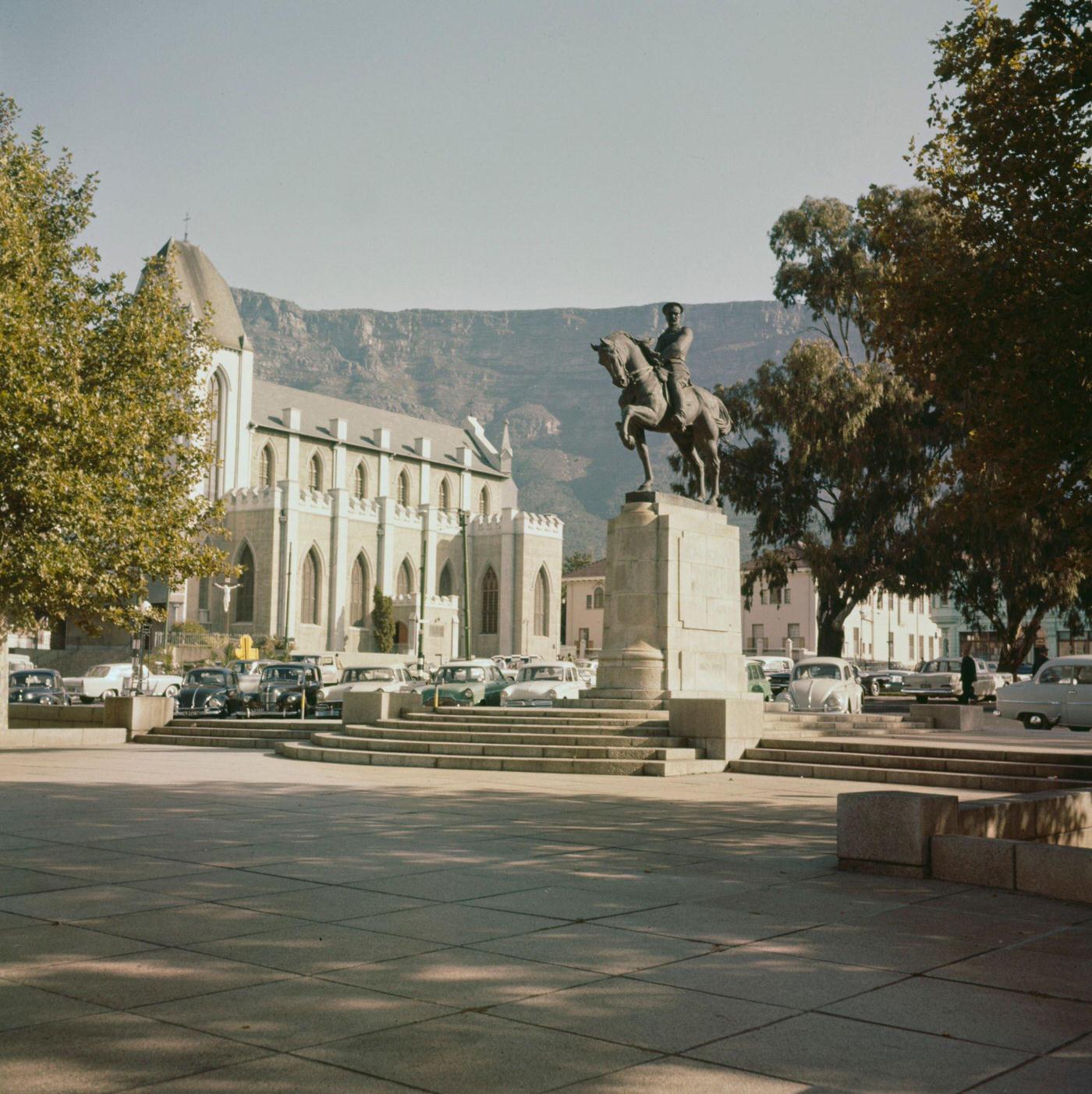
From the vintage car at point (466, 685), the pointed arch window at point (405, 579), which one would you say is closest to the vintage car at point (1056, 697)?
the vintage car at point (466, 685)

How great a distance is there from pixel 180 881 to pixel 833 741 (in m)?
12.7

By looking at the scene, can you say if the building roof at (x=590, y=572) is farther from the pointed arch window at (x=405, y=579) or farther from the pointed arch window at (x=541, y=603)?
the pointed arch window at (x=405, y=579)

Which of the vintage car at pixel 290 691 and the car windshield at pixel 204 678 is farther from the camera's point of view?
the car windshield at pixel 204 678

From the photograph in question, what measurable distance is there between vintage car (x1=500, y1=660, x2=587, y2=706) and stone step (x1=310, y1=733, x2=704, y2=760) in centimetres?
832

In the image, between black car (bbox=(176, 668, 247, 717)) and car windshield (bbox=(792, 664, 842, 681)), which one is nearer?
car windshield (bbox=(792, 664, 842, 681))

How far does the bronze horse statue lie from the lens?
70.1ft

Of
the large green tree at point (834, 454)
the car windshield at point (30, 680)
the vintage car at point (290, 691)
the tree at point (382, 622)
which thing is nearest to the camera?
the vintage car at point (290, 691)

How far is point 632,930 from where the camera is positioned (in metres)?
6.58

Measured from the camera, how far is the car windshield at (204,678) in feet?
113

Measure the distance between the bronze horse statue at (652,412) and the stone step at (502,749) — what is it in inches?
222

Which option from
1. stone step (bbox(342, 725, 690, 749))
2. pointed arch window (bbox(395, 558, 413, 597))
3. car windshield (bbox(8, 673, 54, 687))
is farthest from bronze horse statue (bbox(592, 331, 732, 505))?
pointed arch window (bbox(395, 558, 413, 597))

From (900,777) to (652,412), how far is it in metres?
8.54

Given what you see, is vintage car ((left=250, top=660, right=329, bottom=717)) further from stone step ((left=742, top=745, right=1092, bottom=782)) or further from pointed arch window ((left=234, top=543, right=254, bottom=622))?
pointed arch window ((left=234, top=543, right=254, bottom=622))

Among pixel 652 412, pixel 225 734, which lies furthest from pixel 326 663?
pixel 652 412
